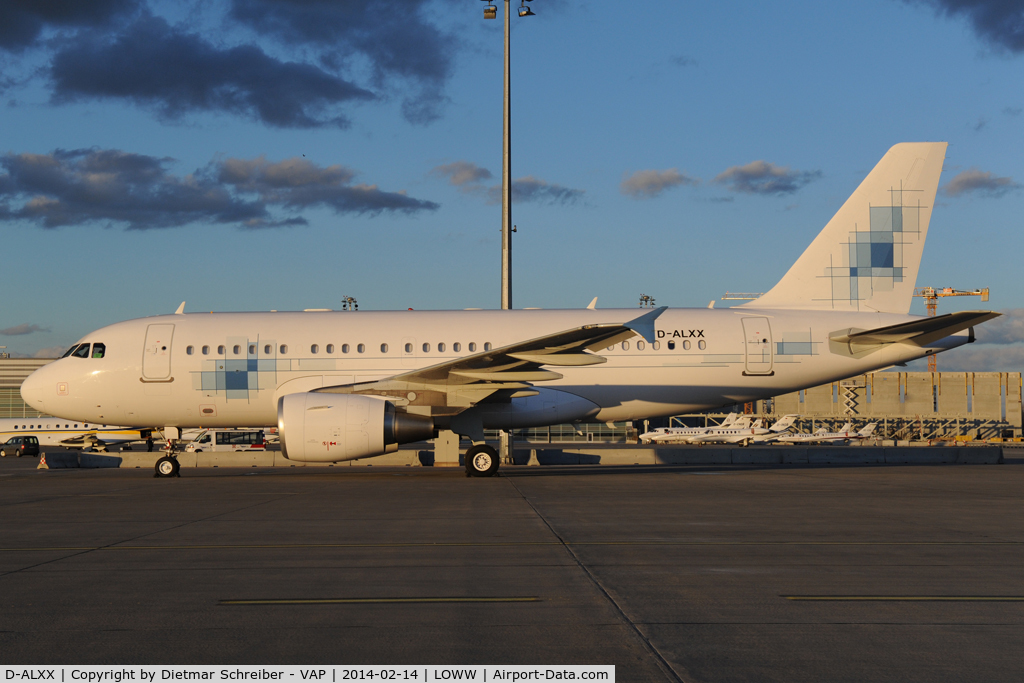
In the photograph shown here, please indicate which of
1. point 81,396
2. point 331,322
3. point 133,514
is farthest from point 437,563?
point 81,396

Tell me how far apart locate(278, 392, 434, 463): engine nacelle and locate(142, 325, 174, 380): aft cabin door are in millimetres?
4508

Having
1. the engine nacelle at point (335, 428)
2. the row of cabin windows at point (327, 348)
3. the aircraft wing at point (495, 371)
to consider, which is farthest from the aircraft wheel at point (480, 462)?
the row of cabin windows at point (327, 348)

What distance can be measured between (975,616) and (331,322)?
54.5 feet

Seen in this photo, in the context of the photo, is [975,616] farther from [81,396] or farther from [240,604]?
[81,396]

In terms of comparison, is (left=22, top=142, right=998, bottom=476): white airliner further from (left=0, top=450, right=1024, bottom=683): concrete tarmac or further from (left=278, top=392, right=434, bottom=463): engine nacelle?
(left=0, top=450, right=1024, bottom=683): concrete tarmac

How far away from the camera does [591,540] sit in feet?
28.6

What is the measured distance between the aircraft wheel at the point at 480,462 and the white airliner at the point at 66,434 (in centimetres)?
4386

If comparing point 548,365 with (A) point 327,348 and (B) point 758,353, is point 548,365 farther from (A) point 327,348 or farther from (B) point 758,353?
(A) point 327,348

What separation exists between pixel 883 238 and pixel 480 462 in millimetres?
11482

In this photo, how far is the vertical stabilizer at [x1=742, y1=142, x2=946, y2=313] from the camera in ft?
66.5

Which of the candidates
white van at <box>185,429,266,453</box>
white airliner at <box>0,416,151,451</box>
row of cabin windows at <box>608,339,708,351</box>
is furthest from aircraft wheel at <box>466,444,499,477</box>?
white airliner at <box>0,416,151,451</box>

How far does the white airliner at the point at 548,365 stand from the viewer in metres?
18.7

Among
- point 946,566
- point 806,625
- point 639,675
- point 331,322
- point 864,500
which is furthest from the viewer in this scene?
point 331,322

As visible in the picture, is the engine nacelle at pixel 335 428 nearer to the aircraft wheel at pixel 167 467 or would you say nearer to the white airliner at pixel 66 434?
the aircraft wheel at pixel 167 467
